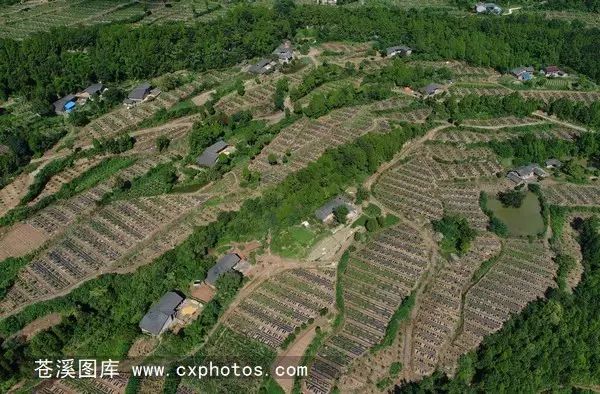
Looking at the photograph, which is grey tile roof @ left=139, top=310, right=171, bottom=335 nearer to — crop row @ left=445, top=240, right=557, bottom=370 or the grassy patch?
the grassy patch

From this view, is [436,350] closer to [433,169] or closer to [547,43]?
[433,169]

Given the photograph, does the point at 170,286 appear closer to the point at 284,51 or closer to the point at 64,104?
the point at 64,104

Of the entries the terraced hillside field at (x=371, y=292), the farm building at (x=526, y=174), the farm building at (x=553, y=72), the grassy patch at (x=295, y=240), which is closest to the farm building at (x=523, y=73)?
the farm building at (x=553, y=72)

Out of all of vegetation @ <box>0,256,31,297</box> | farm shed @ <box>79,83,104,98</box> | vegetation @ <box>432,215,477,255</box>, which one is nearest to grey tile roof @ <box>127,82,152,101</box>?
farm shed @ <box>79,83,104,98</box>

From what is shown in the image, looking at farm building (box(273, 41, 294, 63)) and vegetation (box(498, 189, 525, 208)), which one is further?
farm building (box(273, 41, 294, 63))

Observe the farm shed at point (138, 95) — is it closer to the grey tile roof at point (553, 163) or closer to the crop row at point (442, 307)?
the crop row at point (442, 307)
